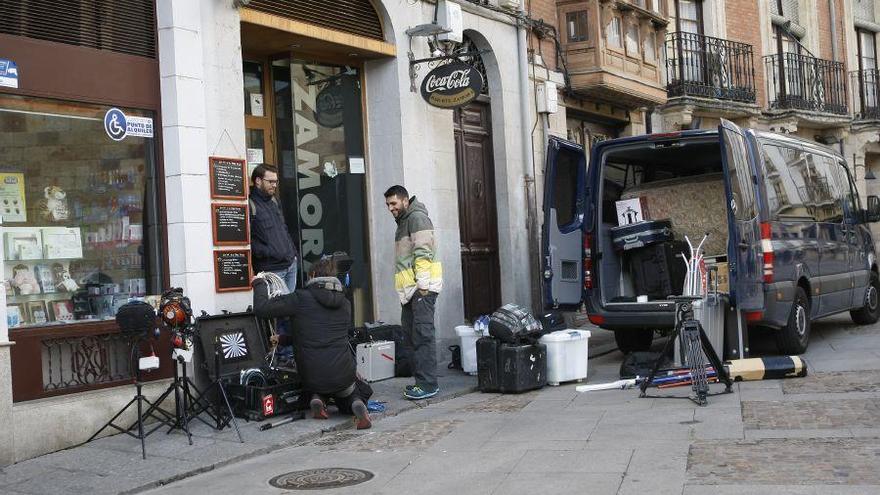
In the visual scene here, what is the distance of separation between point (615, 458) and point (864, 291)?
8.64 meters

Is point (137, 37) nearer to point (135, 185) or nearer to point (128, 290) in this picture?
point (135, 185)

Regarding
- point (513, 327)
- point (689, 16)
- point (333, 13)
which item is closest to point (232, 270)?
point (513, 327)

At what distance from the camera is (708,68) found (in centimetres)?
1956

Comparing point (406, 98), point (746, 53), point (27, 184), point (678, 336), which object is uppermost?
point (746, 53)

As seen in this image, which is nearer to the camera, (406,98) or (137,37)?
(137,37)

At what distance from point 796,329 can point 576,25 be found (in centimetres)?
611

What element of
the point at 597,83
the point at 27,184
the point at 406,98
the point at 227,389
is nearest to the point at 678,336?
the point at 227,389

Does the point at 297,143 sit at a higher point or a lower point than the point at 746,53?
lower

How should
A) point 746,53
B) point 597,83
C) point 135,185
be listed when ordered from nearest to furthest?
point 135,185 → point 597,83 → point 746,53

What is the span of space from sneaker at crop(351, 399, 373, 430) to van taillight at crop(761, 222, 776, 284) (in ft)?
15.3

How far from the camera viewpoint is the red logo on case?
27.3 feet

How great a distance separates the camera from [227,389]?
8578 millimetres

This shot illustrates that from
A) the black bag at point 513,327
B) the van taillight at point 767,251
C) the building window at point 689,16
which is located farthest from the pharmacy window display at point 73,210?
the building window at point 689,16

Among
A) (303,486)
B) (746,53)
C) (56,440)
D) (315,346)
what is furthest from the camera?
(746,53)
